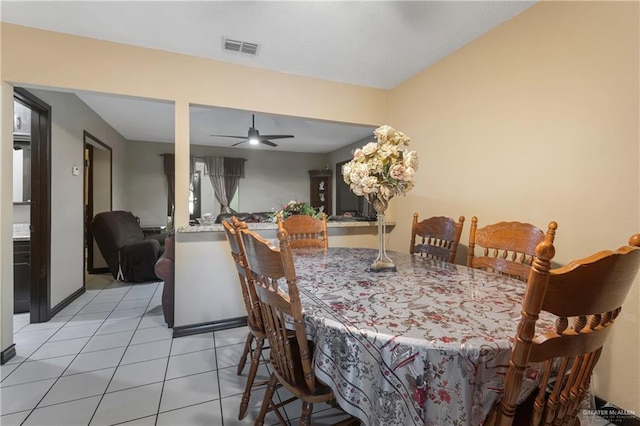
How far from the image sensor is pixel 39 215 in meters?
2.65

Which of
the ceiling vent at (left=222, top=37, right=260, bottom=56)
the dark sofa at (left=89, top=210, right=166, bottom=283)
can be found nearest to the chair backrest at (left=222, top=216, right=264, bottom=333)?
the ceiling vent at (left=222, top=37, right=260, bottom=56)

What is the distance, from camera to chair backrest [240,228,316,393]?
3.03ft

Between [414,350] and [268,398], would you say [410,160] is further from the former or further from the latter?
[268,398]

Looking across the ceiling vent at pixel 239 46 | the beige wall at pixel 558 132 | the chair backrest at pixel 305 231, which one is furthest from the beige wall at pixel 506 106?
the chair backrest at pixel 305 231

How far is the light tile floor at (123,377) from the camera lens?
60.0 inches

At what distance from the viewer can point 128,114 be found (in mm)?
4172

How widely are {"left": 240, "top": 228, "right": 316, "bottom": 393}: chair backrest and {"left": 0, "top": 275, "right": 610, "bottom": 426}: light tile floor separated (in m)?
0.63

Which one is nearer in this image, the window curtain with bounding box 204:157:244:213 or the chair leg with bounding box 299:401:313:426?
the chair leg with bounding box 299:401:313:426

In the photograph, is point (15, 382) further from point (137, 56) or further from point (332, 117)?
point (332, 117)

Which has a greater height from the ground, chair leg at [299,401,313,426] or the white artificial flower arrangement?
the white artificial flower arrangement

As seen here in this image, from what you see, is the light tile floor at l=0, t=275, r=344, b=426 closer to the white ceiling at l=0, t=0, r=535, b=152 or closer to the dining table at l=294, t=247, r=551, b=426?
the dining table at l=294, t=247, r=551, b=426

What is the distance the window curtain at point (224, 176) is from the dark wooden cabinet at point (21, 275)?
408 centimetres

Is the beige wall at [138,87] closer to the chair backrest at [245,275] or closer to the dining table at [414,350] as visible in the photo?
the chair backrest at [245,275]

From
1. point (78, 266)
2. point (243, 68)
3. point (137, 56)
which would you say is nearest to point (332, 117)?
point (243, 68)
